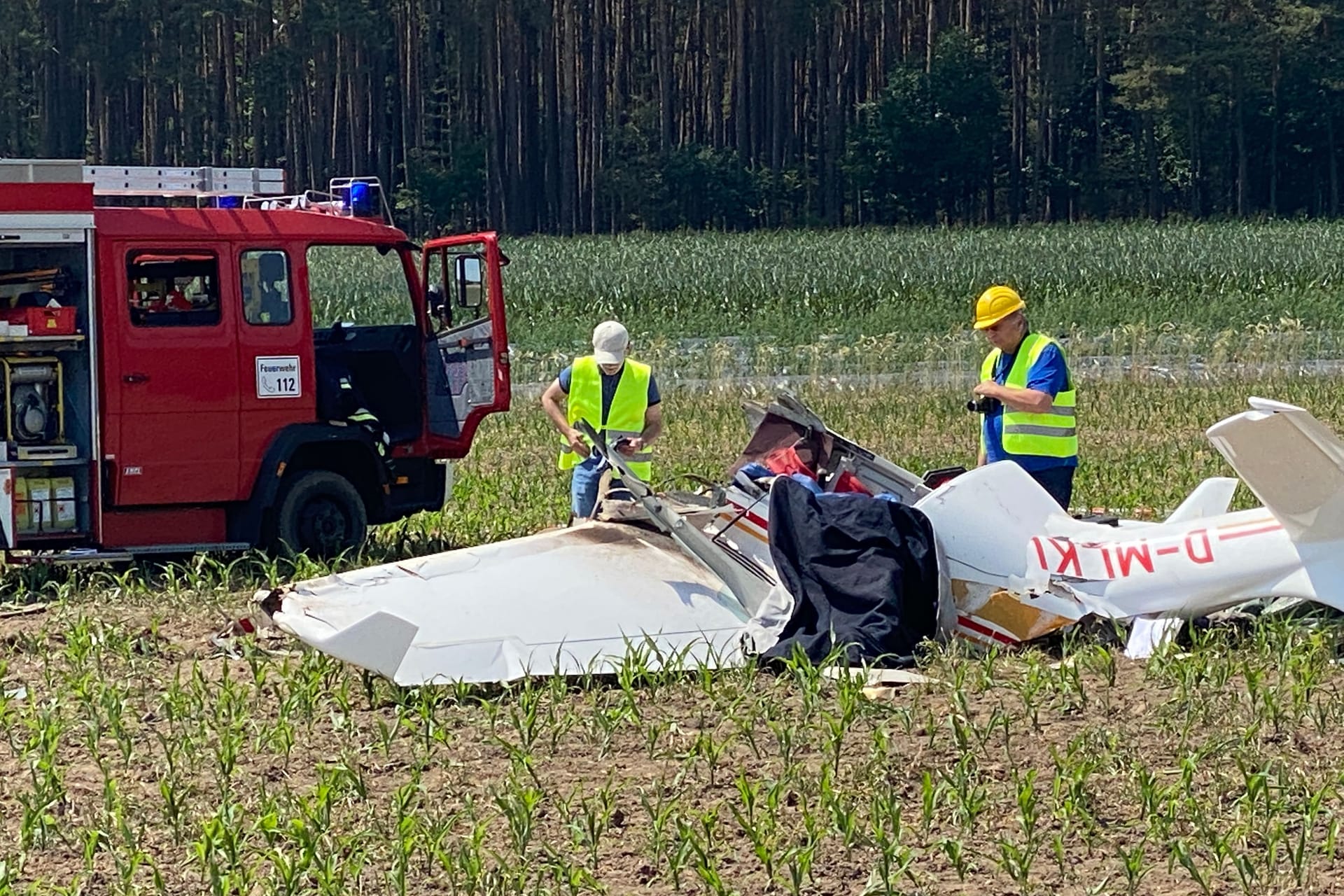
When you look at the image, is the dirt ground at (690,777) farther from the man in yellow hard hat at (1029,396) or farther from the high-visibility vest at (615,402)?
the high-visibility vest at (615,402)

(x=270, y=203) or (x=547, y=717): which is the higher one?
Answer: (x=270, y=203)

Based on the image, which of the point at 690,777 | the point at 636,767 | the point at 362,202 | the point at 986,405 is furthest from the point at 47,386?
the point at 690,777

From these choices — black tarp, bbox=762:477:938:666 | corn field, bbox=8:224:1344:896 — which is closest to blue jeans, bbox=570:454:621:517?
corn field, bbox=8:224:1344:896

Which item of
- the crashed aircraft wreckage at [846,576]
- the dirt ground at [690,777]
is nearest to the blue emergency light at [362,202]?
the crashed aircraft wreckage at [846,576]

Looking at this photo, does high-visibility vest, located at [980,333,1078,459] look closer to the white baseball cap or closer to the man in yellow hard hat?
the man in yellow hard hat

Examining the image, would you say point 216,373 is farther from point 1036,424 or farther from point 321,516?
point 1036,424

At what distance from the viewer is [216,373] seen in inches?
399

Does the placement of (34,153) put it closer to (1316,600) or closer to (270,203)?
(270,203)

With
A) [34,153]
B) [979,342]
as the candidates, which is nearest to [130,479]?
[979,342]

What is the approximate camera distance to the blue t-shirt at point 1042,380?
8.84m

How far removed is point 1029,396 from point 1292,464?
1.84 metres

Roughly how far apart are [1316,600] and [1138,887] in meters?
2.63

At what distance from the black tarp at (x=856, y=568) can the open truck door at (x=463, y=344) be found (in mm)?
3416

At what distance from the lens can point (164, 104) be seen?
78.8 m
